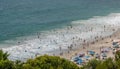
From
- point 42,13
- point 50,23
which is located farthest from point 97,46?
point 42,13

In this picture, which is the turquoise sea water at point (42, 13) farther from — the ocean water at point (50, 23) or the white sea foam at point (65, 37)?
the white sea foam at point (65, 37)

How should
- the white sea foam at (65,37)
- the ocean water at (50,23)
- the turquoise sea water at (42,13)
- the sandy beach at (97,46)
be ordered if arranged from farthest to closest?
the turquoise sea water at (42,13), the ocean water at (50,23), the white sea foam at (65,37), the sandy beach at (97,46)

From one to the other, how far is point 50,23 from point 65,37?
52.3 feet

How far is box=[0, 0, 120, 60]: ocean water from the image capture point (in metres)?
67.3

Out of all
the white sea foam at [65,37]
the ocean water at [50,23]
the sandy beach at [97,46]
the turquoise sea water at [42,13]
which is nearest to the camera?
the sandy beach at [97,46]

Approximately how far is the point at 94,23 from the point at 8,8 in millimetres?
38653

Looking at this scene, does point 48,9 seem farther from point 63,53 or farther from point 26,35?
point 63,53

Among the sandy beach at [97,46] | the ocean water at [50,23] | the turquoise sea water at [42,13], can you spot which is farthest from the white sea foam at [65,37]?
the turquoise sea water at [42,13]

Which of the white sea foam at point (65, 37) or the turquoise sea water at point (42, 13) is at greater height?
the turquoise sea water at point (42, 13)

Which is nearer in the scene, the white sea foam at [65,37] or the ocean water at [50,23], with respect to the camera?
the white sea foam at [65,37]

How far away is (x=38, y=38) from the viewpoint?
236 feet

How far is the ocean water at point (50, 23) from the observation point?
6728cm

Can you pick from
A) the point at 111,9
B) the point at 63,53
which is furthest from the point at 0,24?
the point at 111,9

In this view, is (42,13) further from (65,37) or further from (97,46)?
(97,46)
